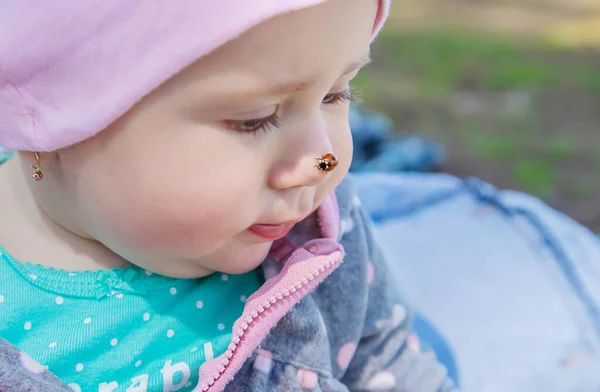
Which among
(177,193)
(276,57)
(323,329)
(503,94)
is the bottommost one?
(503,94)

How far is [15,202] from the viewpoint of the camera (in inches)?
34.9

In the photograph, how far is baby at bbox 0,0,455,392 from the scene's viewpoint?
→ 2.25ft

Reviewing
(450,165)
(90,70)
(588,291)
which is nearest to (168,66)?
(90,70)

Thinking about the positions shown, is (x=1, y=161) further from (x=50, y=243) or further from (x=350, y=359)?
(x=350, y=359)

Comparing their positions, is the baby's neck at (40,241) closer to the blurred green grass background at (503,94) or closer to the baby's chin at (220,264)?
the baby's chin at (220,264)

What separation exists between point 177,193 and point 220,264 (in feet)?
0.43

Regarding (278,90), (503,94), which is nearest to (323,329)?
(278,90)

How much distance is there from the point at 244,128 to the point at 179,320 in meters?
0.29

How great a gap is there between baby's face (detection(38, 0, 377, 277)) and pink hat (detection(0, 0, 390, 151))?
2cm

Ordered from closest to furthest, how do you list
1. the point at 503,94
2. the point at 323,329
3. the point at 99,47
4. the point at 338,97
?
the point at 99,47
the point at 338,97
the point at 323,329
the point at 503,94

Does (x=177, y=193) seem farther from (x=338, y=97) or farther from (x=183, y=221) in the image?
(x=338, y=97)

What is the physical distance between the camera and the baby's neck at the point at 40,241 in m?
0.87

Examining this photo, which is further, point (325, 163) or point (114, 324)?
point (114, 324)

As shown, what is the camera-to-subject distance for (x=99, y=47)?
0.68 m
